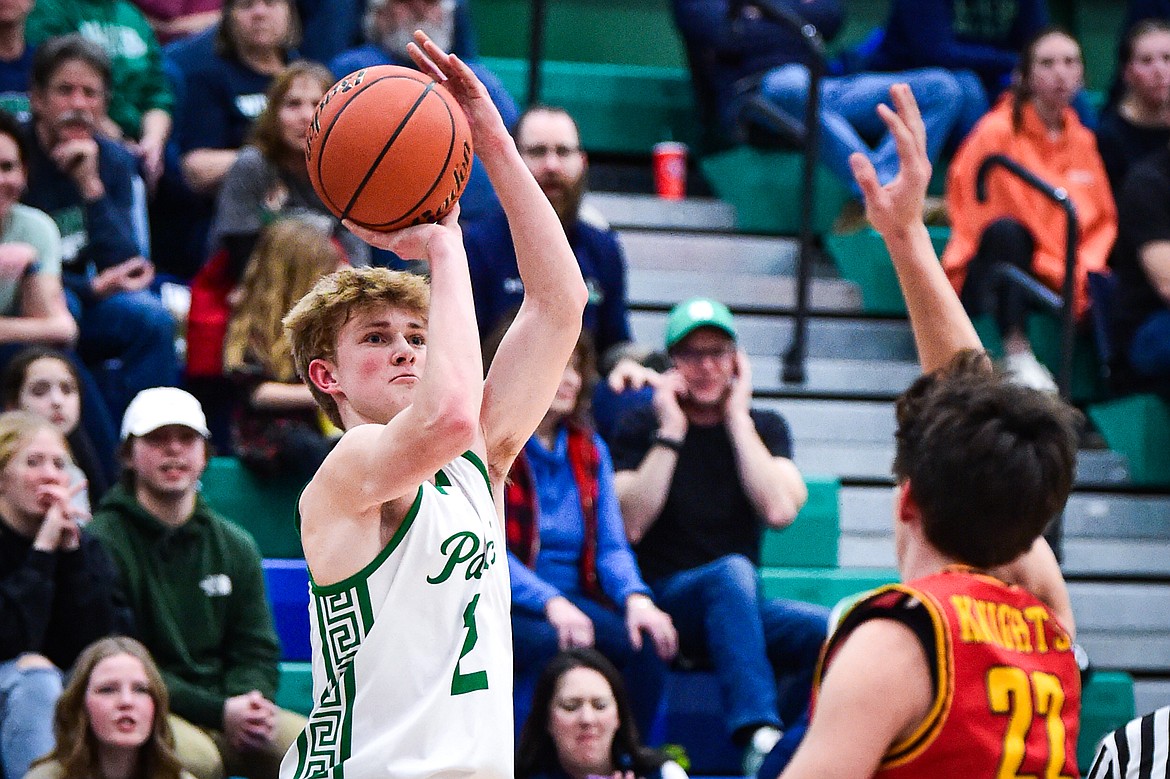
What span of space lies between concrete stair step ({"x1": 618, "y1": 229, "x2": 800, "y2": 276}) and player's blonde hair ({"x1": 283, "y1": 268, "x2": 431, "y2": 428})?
4925 mm

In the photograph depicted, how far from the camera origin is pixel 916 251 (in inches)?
127

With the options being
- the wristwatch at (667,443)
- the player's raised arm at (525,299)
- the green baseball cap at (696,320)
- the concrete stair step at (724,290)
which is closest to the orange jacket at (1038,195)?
the concrete stair step at (724,290)

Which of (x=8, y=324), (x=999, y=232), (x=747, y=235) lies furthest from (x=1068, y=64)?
(x=8, y=324)

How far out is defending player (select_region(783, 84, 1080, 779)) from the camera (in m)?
2.27

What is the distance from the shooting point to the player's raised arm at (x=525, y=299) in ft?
9.32

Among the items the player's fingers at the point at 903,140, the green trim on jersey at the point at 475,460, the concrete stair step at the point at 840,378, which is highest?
the player's fingers at the point at 903,140

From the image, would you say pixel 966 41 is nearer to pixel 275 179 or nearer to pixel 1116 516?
pixel 1116 516

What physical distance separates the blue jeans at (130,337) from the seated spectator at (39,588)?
0.90 metres

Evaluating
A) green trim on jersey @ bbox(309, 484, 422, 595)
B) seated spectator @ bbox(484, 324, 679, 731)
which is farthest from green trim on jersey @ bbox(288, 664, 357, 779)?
seated spectator @ bbox(484, 324, 679, 731)

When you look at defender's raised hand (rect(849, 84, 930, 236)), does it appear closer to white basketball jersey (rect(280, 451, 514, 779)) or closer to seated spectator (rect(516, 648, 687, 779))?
white basketball jersey (rect(280, 451, 514, 779))

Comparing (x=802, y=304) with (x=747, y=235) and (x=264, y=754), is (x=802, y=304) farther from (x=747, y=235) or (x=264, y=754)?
(x=264, y=754)

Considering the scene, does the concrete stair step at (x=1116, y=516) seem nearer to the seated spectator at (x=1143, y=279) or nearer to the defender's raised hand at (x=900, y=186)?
the seated spectator at (x=1143, y=279)

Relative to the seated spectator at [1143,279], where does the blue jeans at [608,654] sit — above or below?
below

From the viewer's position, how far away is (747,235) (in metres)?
8.06
